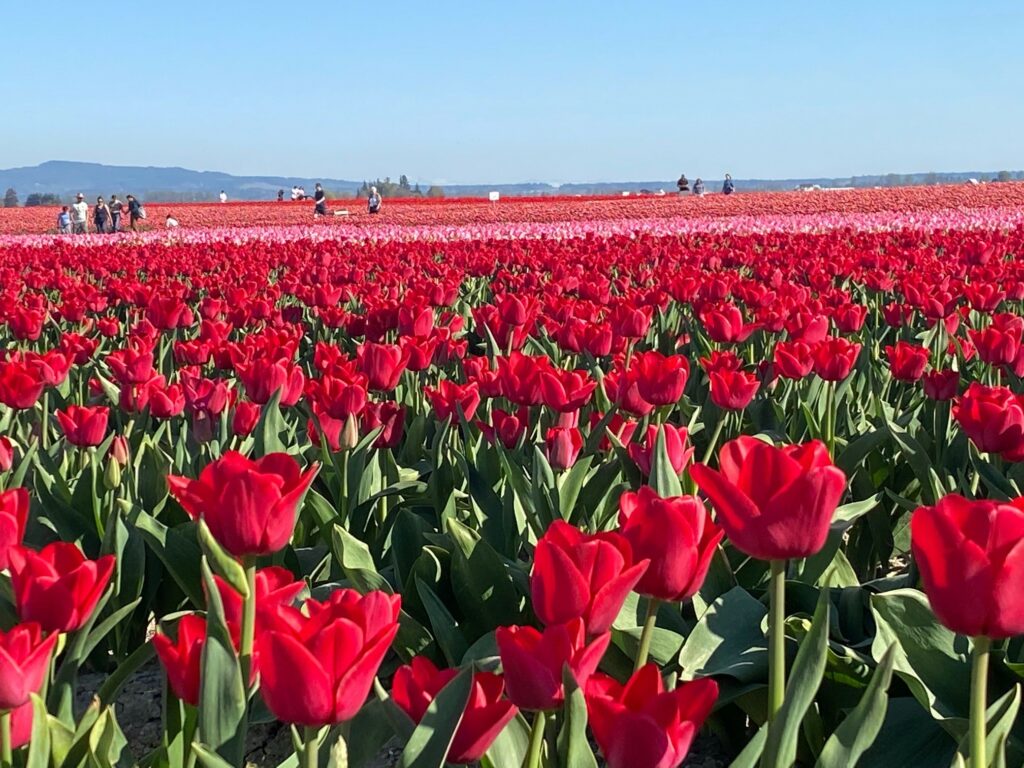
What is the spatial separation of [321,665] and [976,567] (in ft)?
2.09

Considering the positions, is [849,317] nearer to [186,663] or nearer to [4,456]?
[4,456]

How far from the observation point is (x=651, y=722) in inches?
39.9

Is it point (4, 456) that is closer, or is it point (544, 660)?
point (544, 660)

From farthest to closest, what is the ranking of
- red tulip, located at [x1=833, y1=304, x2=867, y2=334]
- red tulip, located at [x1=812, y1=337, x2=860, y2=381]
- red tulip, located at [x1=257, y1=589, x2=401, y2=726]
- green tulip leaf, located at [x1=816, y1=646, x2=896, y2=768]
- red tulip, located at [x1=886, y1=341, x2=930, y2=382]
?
1. red tulip, located at [x1=833, y1=304, x2=867, y2=334]
2. red tulip, located at [x1=886, y1=341, x2=930, y2=382]
3. red tulip, located at [x1=812, y1=337, x2=860, y2=381]
4. green tulip leaf, located at [x1=816, y1=646, x2=896, y2=768]
5. red tulip, located at [x1=257, y1=589, x2=401, y2=726]

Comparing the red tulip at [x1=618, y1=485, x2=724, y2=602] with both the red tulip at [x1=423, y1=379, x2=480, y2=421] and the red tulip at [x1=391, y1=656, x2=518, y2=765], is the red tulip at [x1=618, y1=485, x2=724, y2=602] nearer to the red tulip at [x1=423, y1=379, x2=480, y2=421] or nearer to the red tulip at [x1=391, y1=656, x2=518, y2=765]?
the red tulip at [x1=391, y1=656, x2=518, y2=765]

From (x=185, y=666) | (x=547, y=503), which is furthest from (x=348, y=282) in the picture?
(x=185, y=666)

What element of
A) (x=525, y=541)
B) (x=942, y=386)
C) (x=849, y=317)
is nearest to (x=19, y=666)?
(x=525, y=541)

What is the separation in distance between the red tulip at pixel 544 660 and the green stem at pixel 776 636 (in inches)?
11.2

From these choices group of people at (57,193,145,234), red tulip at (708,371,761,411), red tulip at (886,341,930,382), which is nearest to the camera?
red tulip at (708,371,761,411)

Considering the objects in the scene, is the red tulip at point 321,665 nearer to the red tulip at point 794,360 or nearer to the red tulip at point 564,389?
the red tulip at point 564,389

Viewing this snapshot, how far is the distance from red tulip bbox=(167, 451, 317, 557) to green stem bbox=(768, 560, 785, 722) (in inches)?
22.5

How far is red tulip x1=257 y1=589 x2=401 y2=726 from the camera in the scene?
3.34 ft

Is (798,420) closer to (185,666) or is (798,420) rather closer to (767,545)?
(767,545)

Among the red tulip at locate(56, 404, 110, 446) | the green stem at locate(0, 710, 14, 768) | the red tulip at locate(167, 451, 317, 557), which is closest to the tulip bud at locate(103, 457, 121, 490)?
the red tulip at locate(56, 404, 110, 446)
